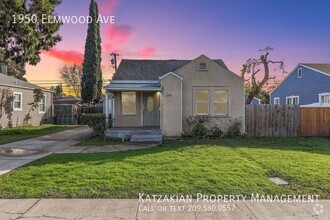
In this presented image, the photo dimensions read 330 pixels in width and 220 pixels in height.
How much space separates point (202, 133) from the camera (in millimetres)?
13531

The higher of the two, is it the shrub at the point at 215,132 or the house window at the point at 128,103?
the house window at the point at 128,103

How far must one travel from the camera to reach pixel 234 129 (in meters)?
13.8

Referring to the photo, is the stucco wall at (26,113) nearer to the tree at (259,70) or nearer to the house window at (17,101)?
the house window at (17,101)

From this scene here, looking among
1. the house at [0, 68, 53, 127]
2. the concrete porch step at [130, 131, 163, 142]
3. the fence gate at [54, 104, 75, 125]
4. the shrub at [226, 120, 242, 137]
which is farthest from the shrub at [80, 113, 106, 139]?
the fence gate at [54, 104, 75, 125]

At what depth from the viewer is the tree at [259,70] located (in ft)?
84.2

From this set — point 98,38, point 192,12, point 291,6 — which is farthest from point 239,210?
point 98,38

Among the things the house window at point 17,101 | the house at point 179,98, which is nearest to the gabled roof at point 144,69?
the house at point 179,98

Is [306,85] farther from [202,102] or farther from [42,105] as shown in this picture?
[42,105]

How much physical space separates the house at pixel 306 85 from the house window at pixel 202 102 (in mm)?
11240

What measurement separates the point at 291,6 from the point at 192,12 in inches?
219

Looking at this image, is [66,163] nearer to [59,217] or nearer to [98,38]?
[59,217]

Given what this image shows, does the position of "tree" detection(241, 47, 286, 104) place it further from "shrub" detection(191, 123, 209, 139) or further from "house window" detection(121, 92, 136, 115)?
"house window" detection(121, 92, 136, 115)

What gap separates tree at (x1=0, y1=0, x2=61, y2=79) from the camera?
11.8m

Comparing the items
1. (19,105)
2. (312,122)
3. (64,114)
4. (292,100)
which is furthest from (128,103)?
(292,100)
